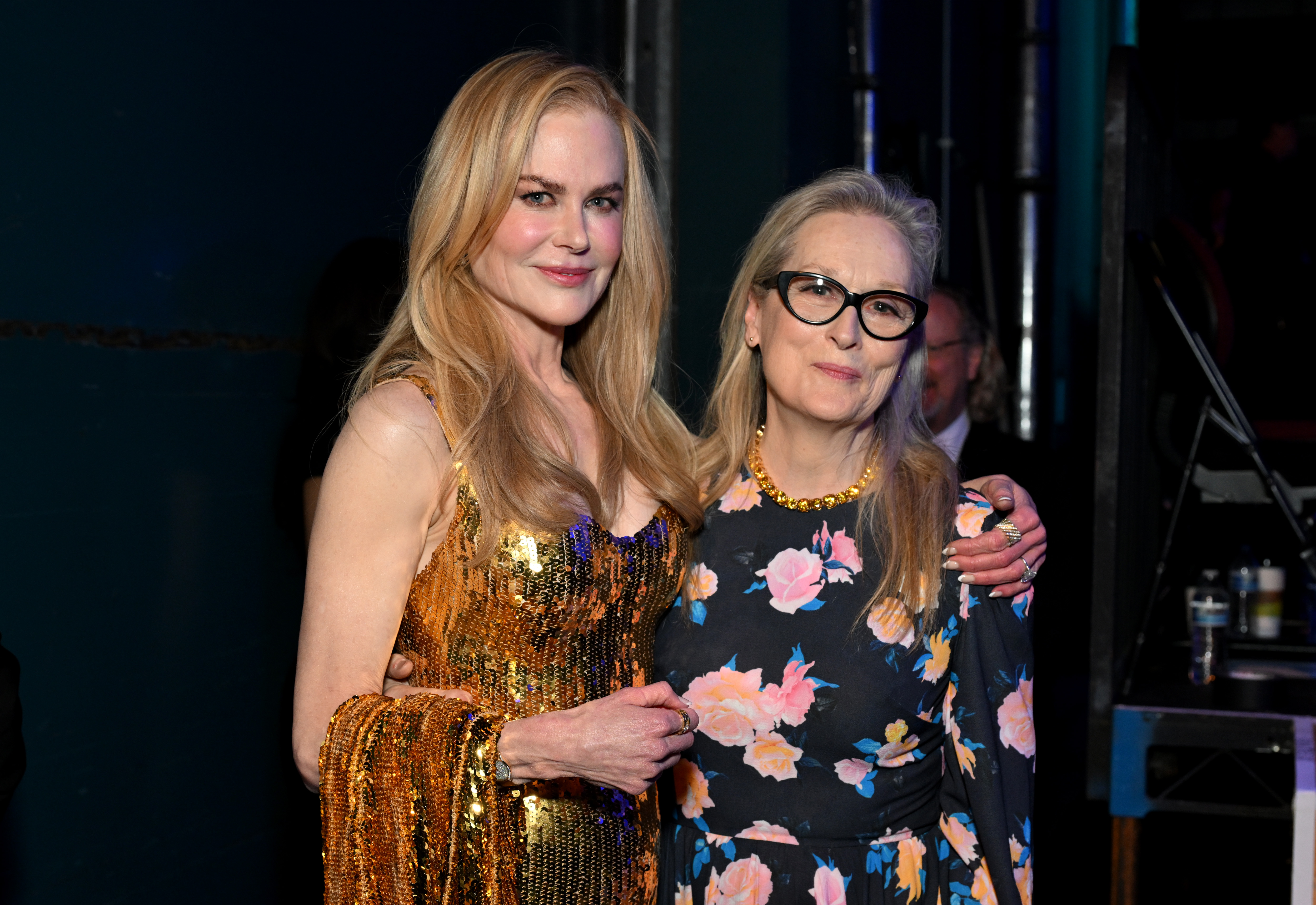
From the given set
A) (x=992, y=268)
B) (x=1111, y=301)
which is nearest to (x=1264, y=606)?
(x=1111, y=301)

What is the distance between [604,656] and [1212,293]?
7.82 ft

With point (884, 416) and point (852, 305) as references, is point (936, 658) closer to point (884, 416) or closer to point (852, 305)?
point (884, 416)

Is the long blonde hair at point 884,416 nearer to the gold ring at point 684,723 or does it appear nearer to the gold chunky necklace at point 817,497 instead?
the gold chunky necklace at point 817,497

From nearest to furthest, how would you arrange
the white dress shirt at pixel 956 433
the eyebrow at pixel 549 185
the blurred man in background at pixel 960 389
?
the eyebrow at pixel 549 185
the blurred man in background at pixel 960 389
the white dress shirt at pixel 956 433

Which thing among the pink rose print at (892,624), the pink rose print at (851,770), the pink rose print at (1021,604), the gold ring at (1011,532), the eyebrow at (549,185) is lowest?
the pink rose print at (851,770)

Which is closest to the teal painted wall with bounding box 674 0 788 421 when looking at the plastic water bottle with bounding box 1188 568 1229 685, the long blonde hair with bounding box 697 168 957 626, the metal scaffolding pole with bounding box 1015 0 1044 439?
the plastic water bottle with bounding box 1188 568 1229 685

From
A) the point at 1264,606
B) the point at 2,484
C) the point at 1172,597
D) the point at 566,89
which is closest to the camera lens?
the point at 566,89

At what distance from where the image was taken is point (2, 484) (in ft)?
6.71

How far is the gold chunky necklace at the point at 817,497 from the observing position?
71.6 inches

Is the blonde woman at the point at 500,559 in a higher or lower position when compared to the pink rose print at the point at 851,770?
higher

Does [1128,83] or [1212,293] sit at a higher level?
[1128,83]

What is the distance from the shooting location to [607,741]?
1363 millimetres

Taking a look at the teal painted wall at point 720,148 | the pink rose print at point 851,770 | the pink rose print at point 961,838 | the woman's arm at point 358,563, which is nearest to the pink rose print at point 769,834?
the pink rose print at point 851,770

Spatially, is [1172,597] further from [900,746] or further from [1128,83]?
[900,746]
